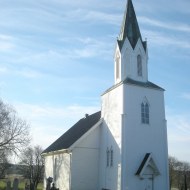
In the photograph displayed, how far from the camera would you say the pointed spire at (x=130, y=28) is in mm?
29234

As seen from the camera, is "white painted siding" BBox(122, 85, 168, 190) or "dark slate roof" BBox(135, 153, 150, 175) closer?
"dark slate roof" BBox(135, 153, 150, 175)

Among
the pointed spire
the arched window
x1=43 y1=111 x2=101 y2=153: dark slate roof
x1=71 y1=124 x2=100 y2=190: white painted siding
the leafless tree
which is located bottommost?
the leafless tree

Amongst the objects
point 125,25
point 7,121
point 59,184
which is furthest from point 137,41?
point 7,121

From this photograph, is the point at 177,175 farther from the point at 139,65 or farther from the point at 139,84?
the point at 139,84

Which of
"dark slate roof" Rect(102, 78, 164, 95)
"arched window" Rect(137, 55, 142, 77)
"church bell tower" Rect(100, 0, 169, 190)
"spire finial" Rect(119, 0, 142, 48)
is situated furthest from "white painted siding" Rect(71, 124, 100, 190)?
"spire finial" Rect(119, 0, 142, 48)

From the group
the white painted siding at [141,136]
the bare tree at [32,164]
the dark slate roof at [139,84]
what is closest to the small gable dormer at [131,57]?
the dark slate roof at [139,84]

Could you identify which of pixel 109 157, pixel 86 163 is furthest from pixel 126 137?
pixel 86 163

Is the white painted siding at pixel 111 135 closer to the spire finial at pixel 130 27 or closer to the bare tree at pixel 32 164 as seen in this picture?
the spire finial at pixel 130 27

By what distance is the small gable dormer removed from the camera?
28219 millimetres

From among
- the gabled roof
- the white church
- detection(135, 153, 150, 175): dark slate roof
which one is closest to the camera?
detection(135, 153, 150, 175): dark slate roof

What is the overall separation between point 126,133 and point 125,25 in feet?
36.2

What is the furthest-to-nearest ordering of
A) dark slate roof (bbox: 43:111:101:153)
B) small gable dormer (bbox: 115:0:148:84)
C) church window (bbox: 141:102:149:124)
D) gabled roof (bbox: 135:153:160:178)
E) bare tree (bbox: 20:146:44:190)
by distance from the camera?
bare tree (bbox: 20:146:44:190) → dark slate roof (bbox: 43:111:101:153) → small gable dormer (bbox: 115:0:148:84) → church window (bbox: 141:102:149:124) → gabled roof (bbox: 135:153:160:178)

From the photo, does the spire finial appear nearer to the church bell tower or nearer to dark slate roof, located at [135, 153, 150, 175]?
the church bell tower

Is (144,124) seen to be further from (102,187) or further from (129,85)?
(102,187)
